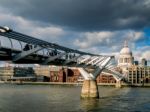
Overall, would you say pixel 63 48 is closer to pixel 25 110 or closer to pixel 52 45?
pixel 52 45

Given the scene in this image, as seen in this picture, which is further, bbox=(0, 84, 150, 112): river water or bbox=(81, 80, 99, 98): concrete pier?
bbox=(81, 80, 99, 98): concrete pier

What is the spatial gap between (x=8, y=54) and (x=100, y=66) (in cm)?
4425

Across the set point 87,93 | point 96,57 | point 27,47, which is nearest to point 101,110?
point 27,47

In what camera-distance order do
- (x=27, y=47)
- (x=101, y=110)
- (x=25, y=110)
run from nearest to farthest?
(x=27, y=47), (x=25, y=110), (x=101, y=110)

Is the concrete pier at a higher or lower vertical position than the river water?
higher

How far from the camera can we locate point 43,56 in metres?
52.9

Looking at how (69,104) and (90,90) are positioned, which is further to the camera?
(90,90)

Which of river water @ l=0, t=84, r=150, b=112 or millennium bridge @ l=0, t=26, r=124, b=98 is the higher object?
millennium bridge @ l=0, t=26, r=124, b=98

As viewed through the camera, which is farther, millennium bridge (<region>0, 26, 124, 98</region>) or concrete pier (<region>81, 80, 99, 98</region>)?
concrete pier (<region>81, 80, 99, 98</region>)

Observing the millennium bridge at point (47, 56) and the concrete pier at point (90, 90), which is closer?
the millennium bridge at point (47, 56)

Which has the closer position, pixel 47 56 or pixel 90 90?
pixel 47 56

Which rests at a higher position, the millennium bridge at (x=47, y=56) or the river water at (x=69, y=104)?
the millennium bridge at (x=47, y=56)

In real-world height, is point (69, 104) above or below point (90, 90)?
below

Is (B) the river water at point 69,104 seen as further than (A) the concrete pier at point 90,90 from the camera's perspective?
No
